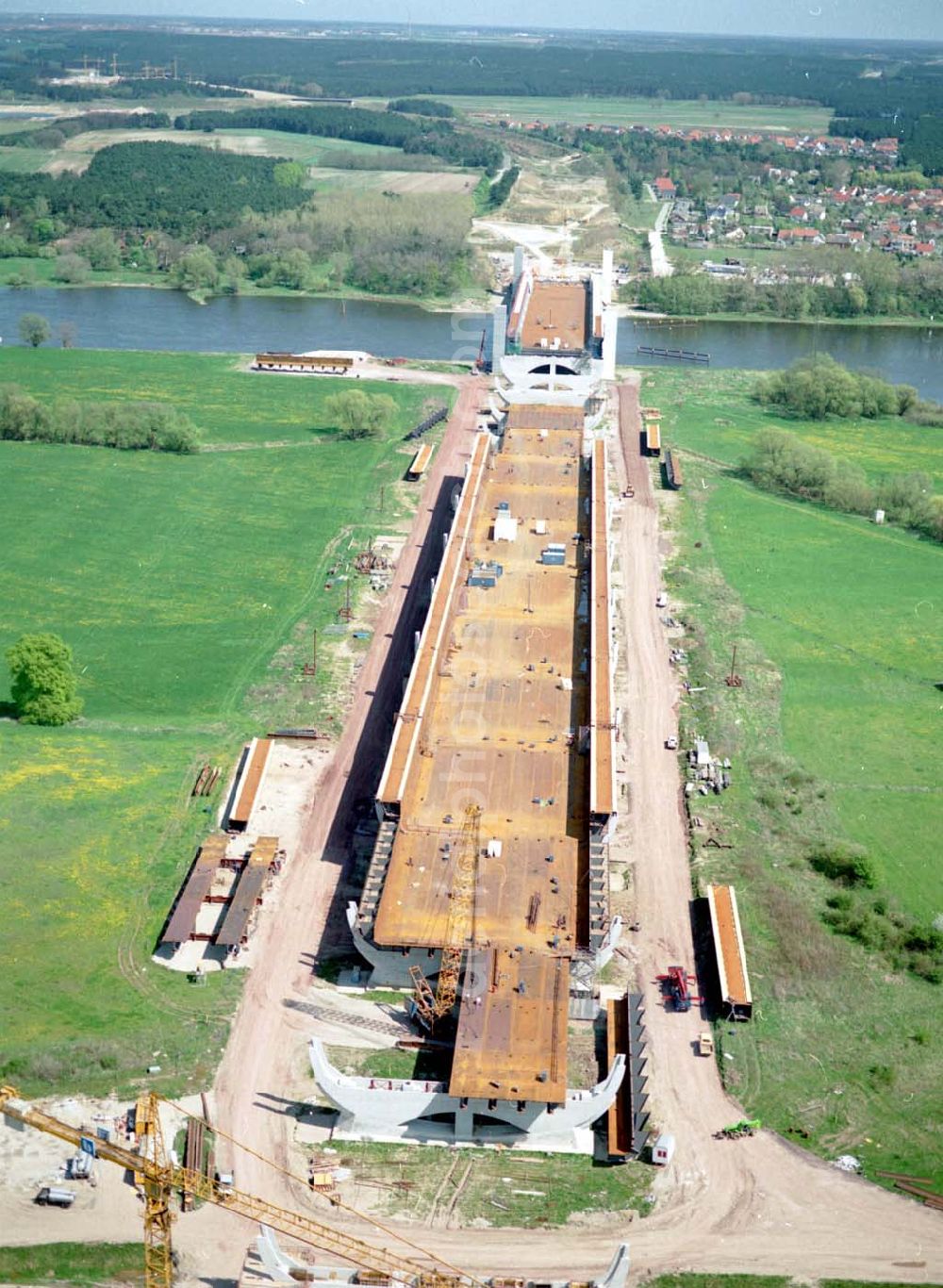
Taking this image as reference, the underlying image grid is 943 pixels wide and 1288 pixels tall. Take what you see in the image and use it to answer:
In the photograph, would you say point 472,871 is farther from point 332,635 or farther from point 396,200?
point 396,200

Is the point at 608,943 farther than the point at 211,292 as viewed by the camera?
No

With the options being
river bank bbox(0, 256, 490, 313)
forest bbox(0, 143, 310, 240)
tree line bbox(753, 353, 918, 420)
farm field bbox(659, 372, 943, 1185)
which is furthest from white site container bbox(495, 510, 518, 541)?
forest bbox(0, 143, 310, 240)

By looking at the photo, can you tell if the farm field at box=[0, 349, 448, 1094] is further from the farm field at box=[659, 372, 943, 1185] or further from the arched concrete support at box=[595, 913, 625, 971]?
the farm field at box=[659, 372, 943, 1185]

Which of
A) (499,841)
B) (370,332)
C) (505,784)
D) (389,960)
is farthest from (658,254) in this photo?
(389,960)

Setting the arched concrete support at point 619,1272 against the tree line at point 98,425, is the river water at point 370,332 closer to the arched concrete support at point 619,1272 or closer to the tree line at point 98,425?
the tree line at point 98,425

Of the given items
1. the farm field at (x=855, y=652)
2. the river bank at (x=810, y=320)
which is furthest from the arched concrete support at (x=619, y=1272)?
the river bank at (x=810, y=320)

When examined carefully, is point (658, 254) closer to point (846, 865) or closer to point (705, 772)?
point (705, 772)
